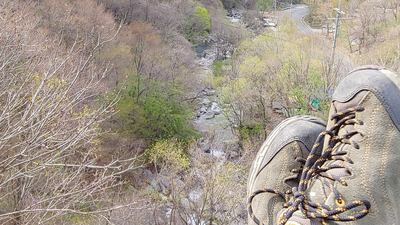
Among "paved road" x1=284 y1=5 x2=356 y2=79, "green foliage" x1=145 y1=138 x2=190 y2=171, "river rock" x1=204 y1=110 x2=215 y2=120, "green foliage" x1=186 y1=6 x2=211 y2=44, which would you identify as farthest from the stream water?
"paved road" x1=284 y1=5 x2=356 y2=79

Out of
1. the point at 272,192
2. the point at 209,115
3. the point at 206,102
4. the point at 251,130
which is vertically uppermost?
the point at 272,192

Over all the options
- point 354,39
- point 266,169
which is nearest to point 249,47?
point 354,39

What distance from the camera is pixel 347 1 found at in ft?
78.3

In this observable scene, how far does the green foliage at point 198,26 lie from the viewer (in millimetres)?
26141

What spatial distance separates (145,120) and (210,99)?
22.9ft

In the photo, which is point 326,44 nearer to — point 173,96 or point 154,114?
point 173,96

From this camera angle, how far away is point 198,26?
26.8 metres

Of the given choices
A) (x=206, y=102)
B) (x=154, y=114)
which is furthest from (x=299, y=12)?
(x=154, y=114)

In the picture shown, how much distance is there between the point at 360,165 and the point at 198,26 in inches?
1034

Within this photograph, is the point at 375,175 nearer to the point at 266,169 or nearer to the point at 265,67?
the point at 266,169

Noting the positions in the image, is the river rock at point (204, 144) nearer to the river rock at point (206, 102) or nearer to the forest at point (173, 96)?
the forest at point (173, 96)

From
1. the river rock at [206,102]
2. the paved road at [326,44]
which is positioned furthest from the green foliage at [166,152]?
the paved road at [326,44]

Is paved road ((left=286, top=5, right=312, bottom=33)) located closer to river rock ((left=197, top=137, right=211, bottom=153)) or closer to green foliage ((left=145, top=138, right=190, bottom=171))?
river rock ((left=197, top=137, right=211, bottom=153))

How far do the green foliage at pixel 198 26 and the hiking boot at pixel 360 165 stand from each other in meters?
24.4
